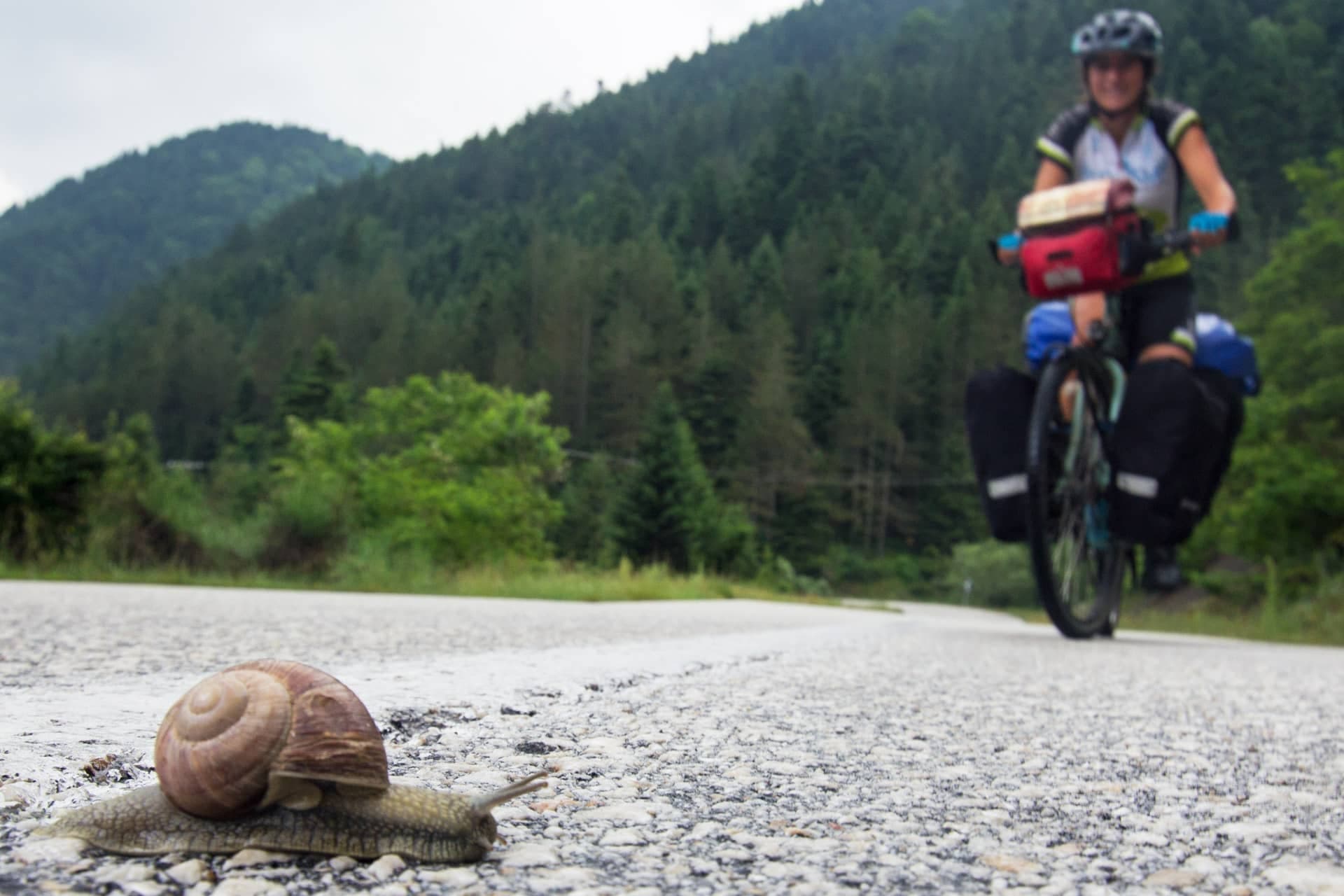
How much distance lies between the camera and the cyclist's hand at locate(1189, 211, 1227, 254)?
6344 millimetres

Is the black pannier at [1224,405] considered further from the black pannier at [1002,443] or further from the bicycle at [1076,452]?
the black pannier at [1002,443]

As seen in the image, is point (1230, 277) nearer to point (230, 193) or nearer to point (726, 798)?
point (726, 798)

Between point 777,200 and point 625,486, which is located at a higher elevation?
point 777,200

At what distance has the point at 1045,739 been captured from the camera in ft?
8.11

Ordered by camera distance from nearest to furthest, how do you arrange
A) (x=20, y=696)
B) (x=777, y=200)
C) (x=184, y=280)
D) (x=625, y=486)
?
(x=20, y=696) → (x=625, y=486) → (x=777, y=200) → (x=184, y=280)

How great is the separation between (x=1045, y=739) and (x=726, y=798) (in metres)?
1.11

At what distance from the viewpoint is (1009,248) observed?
22.6 feet

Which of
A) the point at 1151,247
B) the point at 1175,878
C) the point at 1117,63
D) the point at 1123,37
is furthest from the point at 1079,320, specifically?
the point at 1175,878

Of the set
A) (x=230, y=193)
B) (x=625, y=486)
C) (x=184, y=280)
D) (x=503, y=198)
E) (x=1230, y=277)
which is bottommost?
(x=625, y=486)

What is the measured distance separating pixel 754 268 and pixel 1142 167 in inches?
3145

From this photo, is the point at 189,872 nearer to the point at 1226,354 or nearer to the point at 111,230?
the point at 1226,354

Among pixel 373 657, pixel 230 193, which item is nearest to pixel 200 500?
pixel 373 657

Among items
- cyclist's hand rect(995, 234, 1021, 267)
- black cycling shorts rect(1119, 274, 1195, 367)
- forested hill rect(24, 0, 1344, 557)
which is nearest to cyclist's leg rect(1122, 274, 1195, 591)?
black cycling shorts rect(1119, 274, 1195, 367)

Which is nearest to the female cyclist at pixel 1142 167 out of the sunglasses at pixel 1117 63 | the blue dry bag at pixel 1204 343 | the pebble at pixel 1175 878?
the sunglasses at pixel 1117 63
